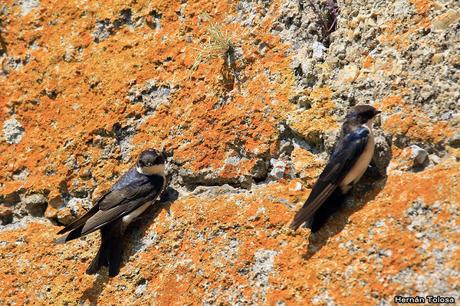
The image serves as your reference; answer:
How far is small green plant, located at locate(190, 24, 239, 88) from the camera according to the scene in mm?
3629

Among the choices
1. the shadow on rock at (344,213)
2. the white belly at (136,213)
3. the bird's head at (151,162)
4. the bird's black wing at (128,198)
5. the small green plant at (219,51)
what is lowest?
the white belly at (136,213)

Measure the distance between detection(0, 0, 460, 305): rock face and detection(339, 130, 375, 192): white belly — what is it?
5 cm

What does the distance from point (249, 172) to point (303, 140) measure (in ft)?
1.01

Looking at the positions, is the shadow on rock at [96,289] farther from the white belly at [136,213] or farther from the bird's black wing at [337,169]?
the bird's black wing at [337,169]

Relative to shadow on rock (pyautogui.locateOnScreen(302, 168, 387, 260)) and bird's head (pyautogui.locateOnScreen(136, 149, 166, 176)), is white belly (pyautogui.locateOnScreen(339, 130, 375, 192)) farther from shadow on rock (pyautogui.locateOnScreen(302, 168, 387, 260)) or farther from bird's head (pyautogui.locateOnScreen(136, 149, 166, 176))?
bird's head (pyautogui.locateOnScreen(136, 149, 166, 176))

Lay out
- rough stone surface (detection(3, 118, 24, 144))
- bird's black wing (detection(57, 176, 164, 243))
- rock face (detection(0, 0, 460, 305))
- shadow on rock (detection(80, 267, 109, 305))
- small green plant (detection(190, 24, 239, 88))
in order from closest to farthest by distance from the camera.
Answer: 1. rock face (detection(0, 0, 460, 305))
2. shadow on rock (detection(80, 267, 109, 305))
3. bird's black wing (detection(57, 176, 164, 243))
4. small green plant (detection(190, 24, 239, 88))
5. rough stone surface (detection(3, 118, 24, 144))

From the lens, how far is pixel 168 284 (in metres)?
3.06

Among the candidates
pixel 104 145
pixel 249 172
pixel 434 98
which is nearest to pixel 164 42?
pixel 104 145

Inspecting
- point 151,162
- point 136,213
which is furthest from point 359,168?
point 136,213

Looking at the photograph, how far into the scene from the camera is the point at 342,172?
9.62 ft

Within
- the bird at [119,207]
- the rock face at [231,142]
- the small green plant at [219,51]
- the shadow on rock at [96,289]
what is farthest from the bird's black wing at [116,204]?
the small green plant at [219,51]

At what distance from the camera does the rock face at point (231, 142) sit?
2.73 m

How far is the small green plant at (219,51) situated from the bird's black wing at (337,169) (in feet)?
2.87

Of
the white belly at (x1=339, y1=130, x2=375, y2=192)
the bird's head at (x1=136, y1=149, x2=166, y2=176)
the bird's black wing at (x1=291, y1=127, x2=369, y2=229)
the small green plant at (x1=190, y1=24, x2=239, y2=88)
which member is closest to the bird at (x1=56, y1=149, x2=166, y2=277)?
the bird's head at (x1=136, y1=149, x2=166, y2=176)
